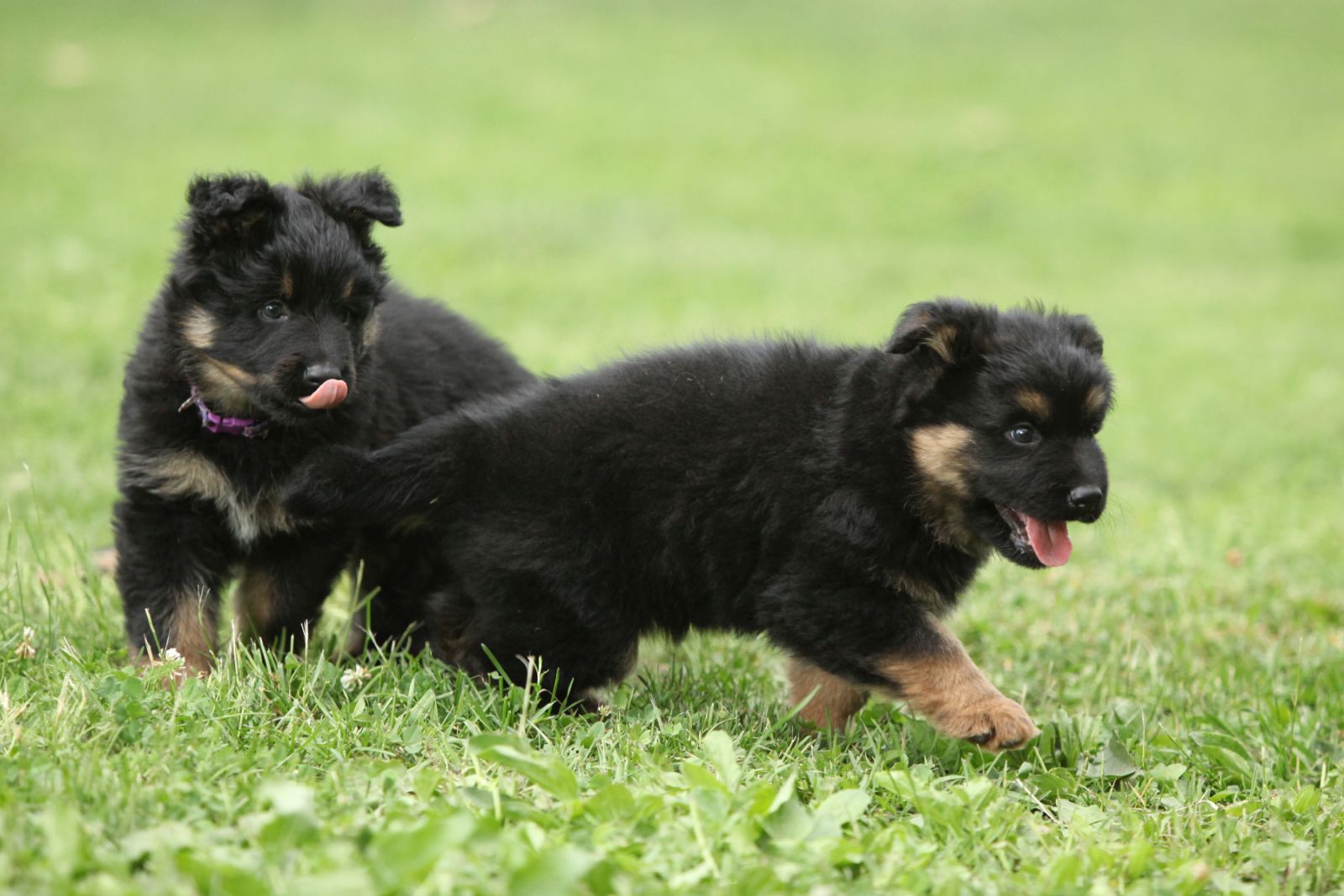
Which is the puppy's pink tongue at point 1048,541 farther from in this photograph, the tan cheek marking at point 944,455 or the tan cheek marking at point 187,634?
the tan cheek marking at point 187,634

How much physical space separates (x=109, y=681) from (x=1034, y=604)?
3371 mm

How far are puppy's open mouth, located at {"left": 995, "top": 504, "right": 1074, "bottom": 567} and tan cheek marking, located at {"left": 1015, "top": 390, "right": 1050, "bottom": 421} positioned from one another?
0.89 feet

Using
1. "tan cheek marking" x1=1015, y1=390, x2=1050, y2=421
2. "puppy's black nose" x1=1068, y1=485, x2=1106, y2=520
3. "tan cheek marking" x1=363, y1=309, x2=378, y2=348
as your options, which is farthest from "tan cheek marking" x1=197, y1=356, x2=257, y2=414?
"puppy's black nose" x1=1068, y1=485, x2=1106, y2=520

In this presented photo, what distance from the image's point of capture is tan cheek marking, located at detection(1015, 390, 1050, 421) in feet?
12.1

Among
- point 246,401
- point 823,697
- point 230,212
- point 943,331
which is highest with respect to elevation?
point 230,212

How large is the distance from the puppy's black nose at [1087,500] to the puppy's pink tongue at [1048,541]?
0.45 ft

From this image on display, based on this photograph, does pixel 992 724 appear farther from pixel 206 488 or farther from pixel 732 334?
pixel 206 488

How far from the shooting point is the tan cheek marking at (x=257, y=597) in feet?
13.9

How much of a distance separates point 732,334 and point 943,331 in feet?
4.02

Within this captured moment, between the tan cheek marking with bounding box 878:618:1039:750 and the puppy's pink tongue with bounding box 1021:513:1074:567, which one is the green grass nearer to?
→ the tan cheek marking with bounding box 878:618:1039:750

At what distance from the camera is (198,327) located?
4008 millimetres

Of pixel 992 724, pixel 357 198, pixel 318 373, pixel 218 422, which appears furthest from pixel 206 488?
pixel 992 724

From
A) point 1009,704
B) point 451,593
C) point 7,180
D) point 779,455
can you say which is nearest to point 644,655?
point 451,593

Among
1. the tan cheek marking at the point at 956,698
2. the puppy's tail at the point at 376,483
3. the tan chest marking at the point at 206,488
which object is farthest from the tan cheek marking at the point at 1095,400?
the tan chest marking at the point at 206,488
